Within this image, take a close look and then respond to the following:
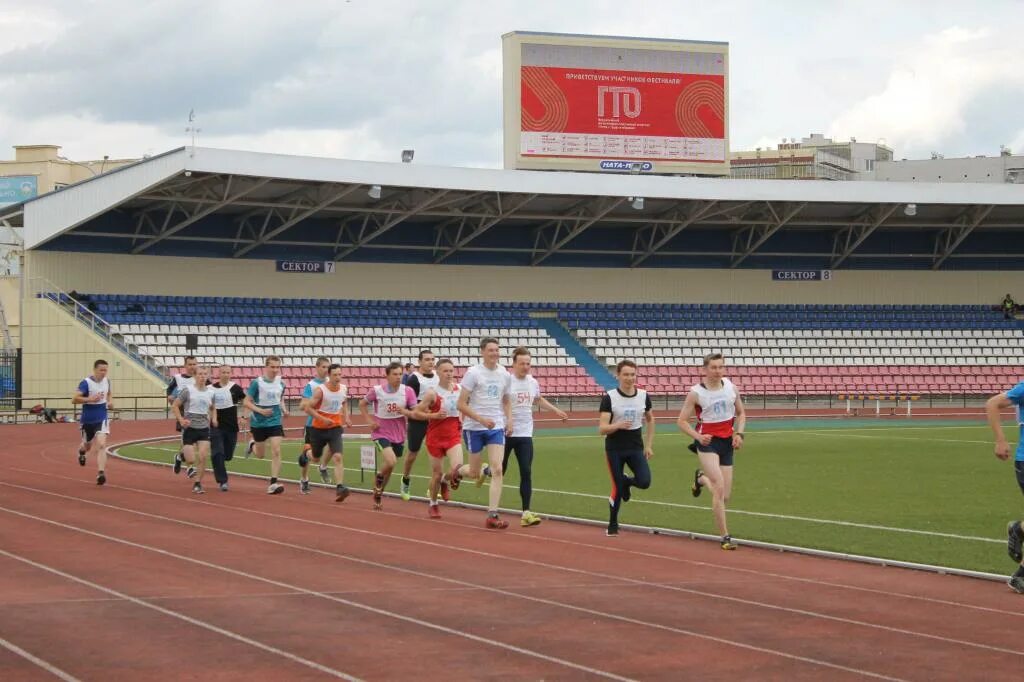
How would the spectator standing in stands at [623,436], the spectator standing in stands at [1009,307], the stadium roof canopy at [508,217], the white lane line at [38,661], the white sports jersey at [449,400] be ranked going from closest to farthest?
the white lane line at [38,661]
the spectator standing in stands at [623,436]
the white sports jersey at [449,400]
the stadium roof canopy at [508,217]
the spectator standing in stands at [1009,307]

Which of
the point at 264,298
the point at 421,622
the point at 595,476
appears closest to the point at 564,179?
the point at 264,298

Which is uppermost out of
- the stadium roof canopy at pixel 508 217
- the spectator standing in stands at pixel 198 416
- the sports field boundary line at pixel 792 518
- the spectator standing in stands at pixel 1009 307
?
the stadium roof canopy at pixel 508 217

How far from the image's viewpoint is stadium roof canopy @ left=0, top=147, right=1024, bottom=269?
142ft

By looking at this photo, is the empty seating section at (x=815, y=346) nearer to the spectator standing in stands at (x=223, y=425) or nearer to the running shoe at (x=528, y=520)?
the spectator standing in stands at (x=223, y=425)

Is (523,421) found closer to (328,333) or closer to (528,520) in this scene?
(528,520)

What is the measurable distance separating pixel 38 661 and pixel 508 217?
42.0 metres

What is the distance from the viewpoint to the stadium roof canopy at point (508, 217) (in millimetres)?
43312

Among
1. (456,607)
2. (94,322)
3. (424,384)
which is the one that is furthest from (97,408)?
(94,322)

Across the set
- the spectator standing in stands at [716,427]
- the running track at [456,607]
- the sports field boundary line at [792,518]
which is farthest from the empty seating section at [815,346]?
the running track at [456,607]

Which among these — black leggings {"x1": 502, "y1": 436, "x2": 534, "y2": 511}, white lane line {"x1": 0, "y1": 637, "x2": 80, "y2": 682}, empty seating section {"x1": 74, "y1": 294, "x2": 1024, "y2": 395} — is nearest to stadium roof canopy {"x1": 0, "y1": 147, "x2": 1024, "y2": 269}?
empty seating section {"x1": 74, "y1": 294, "x2": 1024, "y2": 395}

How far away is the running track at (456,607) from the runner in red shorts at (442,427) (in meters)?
1.02

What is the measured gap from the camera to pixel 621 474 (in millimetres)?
15469

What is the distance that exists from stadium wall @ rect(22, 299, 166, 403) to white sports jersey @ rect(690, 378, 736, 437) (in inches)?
1201

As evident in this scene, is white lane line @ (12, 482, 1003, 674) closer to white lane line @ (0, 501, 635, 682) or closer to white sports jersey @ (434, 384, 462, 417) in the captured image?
white lane line @ (0, 501, 635, 682)
